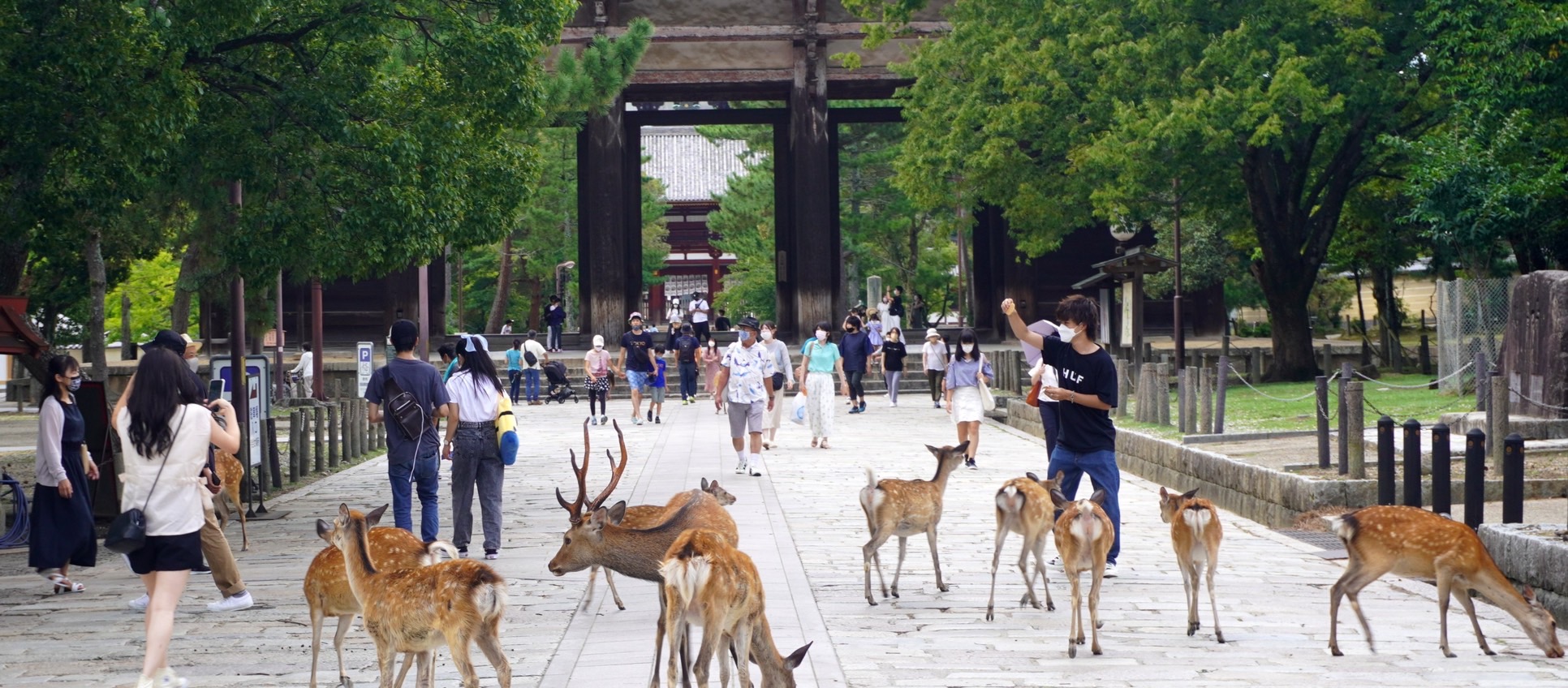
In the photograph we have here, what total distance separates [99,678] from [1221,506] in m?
10.4

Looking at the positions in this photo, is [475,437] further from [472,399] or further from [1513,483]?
[1513,483]

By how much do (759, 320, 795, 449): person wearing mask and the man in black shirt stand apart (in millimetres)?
9001

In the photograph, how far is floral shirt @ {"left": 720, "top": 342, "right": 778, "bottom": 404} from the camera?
55.1 ft

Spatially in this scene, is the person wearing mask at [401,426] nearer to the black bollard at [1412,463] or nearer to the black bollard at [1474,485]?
the black bollard at [1474,485]

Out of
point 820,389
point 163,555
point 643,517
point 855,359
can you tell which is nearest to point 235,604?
point 163,555

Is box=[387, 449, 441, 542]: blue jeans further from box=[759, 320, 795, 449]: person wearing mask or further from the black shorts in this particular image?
box=[759, 320, 795, 449]: person wearing mask

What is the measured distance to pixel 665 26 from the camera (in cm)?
3691

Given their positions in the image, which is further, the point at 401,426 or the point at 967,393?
the point at 967,393

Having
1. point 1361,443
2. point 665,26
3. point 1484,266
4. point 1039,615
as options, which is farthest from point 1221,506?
point 665,26

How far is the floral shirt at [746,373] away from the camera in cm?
1680

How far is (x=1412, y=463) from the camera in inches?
442

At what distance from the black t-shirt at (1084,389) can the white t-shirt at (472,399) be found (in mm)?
3748

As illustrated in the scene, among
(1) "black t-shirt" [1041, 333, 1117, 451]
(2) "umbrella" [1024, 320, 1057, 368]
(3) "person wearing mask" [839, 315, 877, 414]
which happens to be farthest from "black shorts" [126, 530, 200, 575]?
(3) "person wearing mask" [839, 315, 877, 414]

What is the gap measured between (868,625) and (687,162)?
55.7m
